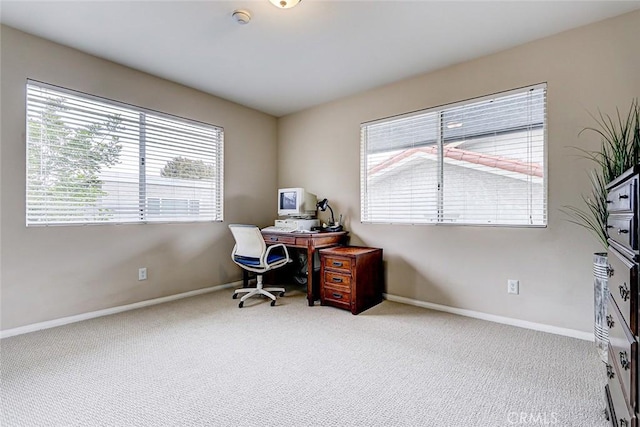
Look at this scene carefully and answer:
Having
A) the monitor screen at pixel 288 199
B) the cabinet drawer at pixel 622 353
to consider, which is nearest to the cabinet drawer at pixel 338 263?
the monitor screen at pixel 288 199

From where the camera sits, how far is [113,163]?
3047mm

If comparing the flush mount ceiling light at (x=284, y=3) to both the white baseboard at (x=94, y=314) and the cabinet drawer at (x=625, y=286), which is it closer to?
the cabinet drawer at (x=625, y=286)

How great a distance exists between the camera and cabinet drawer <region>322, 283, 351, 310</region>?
10.3 ft

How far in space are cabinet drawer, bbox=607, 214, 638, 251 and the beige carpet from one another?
932mm

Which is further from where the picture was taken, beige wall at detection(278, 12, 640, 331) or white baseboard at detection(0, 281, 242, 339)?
white baseboard at detection(0, 281, 242, 339)

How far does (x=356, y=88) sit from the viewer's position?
12.0ft

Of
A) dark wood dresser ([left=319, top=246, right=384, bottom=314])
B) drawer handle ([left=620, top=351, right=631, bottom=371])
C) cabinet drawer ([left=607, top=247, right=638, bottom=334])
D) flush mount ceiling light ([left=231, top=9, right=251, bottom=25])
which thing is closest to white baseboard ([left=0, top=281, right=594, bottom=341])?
dark wood dresser ([left=319, top=246, right=384, bottom=314])

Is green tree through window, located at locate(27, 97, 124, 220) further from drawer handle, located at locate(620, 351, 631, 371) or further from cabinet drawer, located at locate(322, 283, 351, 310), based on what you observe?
drawer handle, located at locate(620, 351, 631, 371)

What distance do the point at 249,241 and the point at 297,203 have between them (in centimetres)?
85

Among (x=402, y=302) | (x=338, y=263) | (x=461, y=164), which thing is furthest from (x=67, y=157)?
(x=461, y=164)

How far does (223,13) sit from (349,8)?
0.94 meters

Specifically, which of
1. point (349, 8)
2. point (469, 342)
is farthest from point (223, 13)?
point (469, 342)

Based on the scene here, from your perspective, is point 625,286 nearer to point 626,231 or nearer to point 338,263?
point 626,231

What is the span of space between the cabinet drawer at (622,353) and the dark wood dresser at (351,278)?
1957 mm
